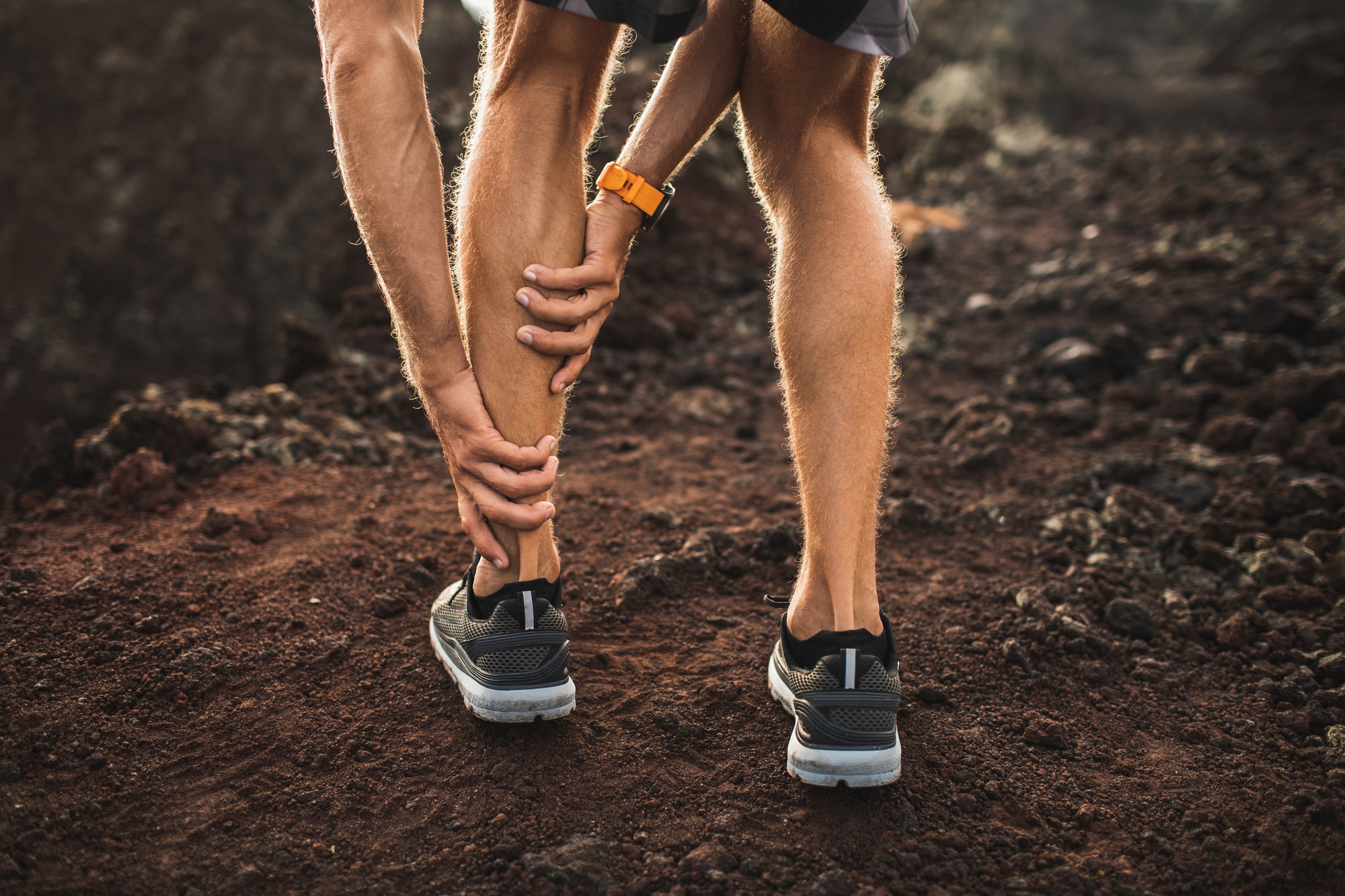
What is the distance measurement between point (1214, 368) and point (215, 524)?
11.8 ft

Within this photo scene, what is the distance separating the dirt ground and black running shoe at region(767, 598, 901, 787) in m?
0.07

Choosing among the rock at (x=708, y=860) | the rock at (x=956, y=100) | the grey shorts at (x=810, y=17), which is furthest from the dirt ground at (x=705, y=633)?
the rock at (x=956, y=100)

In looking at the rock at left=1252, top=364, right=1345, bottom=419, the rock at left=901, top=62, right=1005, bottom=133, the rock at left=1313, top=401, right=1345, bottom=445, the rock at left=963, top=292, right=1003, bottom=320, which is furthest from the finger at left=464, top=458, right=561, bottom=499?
the rock at left=901, top=62, right=1005, bottom=133

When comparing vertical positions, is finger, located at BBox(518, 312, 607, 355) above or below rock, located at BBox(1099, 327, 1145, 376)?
above

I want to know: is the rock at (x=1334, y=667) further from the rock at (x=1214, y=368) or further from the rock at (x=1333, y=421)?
the rock at (x=1214, y=368)

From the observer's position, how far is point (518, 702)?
1.55 metres

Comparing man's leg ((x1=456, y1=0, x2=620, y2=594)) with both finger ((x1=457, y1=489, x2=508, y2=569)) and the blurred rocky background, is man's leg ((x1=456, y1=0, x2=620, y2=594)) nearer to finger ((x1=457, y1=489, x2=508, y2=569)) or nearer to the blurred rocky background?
finger ((x1=457, y1=489, x2=508, y2=569))

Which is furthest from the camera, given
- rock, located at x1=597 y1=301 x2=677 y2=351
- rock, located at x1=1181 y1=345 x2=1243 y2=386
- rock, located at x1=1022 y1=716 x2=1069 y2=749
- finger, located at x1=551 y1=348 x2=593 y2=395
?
rock, located at x1=597 y1=301 x2=677 y2=351

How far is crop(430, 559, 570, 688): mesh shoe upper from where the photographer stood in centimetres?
155

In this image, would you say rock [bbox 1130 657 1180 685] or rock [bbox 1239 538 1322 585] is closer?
rock [bbox 1130 657 1180 685]

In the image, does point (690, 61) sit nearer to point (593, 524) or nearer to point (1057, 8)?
point (593, 524)

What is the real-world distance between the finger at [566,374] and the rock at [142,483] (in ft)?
5.52

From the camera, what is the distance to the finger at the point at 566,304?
4.80ft

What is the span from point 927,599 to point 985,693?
1.24 feet
